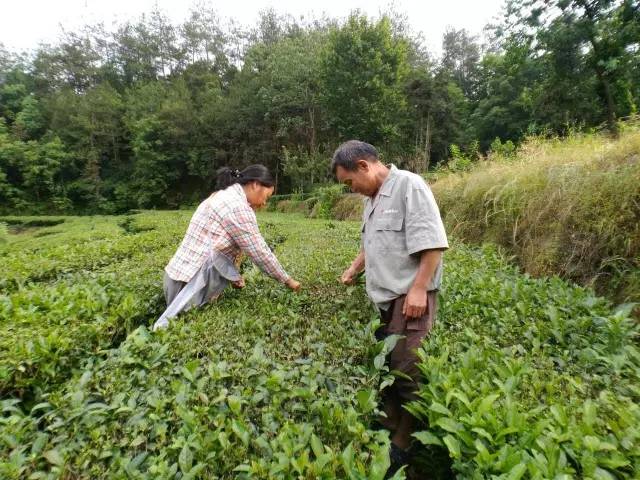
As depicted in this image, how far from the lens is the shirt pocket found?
2.40 meters

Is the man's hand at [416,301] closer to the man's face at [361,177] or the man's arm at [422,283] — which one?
the man's arm at [422,283]

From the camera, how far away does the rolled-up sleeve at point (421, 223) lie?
2236mm

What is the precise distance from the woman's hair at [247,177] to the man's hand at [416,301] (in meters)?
1.69

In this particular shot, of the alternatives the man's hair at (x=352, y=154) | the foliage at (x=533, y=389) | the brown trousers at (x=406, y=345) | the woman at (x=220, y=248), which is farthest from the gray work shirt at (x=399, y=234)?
the woman at (x=220, y=248)

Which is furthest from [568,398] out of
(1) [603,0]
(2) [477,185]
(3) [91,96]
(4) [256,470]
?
(3) [91,96]

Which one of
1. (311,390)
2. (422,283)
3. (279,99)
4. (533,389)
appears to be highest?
(279,99)

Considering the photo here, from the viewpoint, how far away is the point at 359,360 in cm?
217

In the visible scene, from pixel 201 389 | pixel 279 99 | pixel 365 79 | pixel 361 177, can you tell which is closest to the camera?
pixel 201 389

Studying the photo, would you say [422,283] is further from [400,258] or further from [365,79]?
[365,79]

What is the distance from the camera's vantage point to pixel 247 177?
332cm

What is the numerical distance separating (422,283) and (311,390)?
3.35 feet

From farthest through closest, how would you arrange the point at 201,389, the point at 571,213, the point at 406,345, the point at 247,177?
the point at 571,213
the point at 247,177
the point at 406,345
the point at 201,389

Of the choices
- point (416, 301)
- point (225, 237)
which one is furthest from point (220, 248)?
point (416, 301)

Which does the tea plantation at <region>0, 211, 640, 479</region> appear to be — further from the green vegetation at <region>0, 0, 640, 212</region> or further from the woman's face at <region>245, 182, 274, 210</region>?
the green vegetation at <region>0, 0, 640, 212</region>
